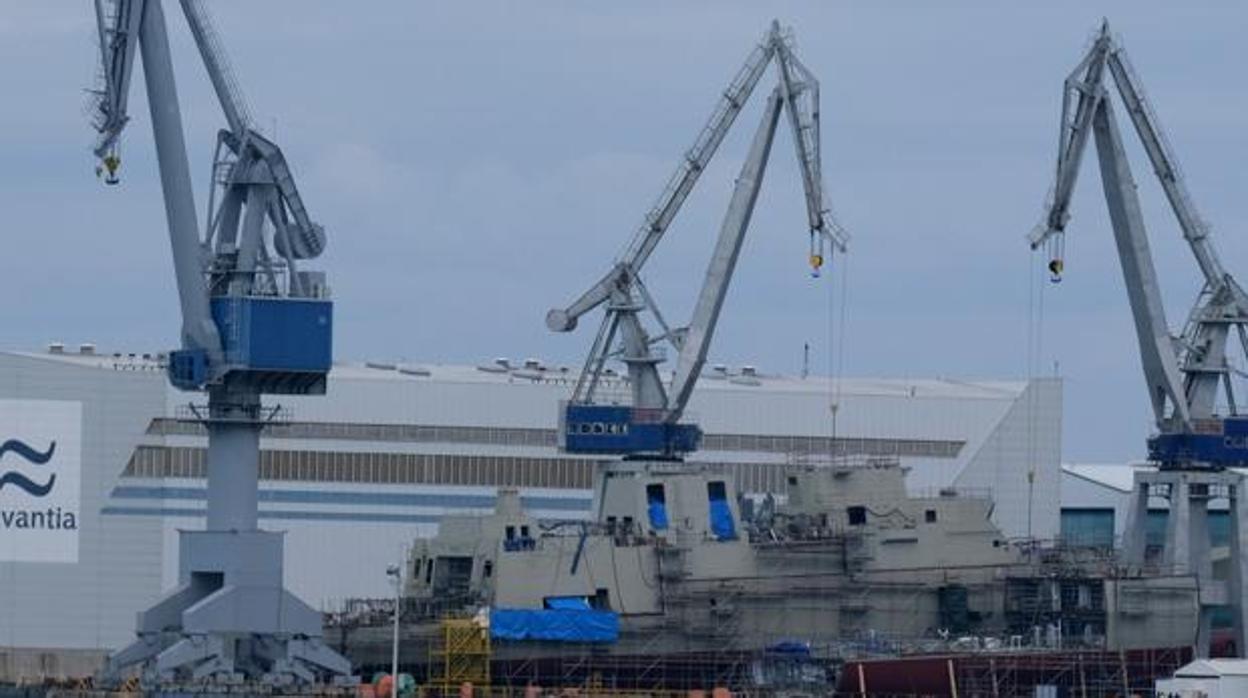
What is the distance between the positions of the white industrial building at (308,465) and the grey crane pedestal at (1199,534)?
13229 millimetres

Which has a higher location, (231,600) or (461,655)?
(231,600)

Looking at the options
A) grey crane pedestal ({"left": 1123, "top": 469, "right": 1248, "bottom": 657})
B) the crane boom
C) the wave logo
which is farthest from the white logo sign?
grey crane pedestal ({"left": 1123, "top": 469, "right": 1248, "bottom": 657})

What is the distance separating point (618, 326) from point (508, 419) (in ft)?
32.6

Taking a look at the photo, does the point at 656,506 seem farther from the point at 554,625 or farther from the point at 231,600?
the point at 231,600

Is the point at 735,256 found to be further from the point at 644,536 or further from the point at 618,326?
the point at 644,536

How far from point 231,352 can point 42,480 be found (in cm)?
2736

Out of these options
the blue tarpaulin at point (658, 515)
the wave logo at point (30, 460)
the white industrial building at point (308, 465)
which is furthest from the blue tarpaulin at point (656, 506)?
the wave logo at point (30, 460)

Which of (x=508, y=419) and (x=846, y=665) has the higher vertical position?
(x=508, y=419)

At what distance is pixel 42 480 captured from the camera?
373 ft

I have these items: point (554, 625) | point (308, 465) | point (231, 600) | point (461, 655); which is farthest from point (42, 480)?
point (231, 600)

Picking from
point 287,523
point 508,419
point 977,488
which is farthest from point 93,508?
point 977,488

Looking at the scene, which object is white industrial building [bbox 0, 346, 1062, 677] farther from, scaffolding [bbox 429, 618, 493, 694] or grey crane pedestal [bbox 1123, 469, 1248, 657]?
scaffolding [bbox 429, 618, 493, 694]

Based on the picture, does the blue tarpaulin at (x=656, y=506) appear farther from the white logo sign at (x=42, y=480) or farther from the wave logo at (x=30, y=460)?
the wave logo at (x=30, y=460)

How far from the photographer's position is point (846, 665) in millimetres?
94938
